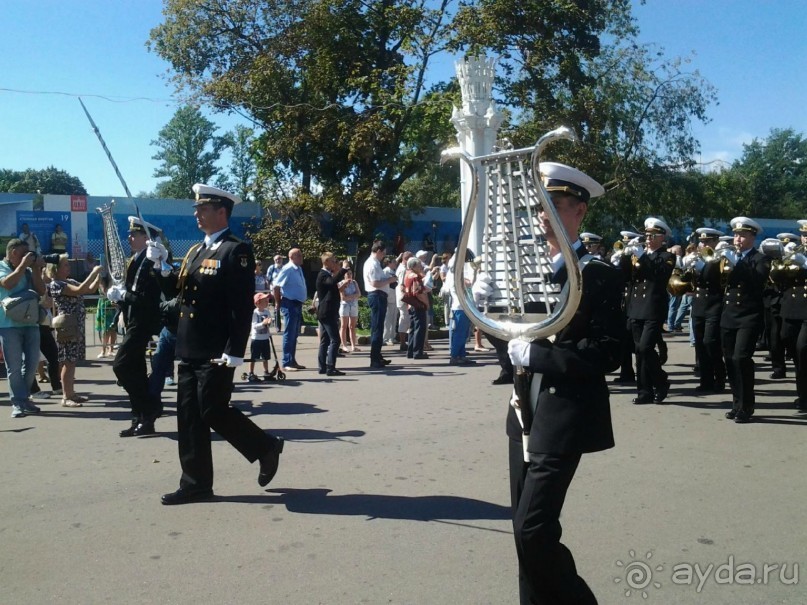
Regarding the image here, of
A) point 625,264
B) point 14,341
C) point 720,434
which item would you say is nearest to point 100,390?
point 14,341

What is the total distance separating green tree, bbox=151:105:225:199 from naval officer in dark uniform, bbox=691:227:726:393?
73952 mm

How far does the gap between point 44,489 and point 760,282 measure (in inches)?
268

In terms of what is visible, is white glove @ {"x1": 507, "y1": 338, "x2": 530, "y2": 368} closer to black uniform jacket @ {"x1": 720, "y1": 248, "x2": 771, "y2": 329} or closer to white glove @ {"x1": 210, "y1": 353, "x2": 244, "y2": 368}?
white glove @ {"x1": 210, "y1": 353, "x2": 244, "y2": 368}

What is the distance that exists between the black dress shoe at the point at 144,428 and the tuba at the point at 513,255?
5096 millimetres

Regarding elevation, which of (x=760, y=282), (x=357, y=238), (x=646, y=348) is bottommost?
(x=646, y=348)

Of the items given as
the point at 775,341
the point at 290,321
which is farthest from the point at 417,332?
the point at 775,341

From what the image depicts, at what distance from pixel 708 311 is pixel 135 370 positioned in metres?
6.22

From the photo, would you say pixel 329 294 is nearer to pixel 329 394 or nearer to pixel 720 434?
pixel 329 394

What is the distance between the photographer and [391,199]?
30.0 metres

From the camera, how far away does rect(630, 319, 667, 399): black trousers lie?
30.2 feet

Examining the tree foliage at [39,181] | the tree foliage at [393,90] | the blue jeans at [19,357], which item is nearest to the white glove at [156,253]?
the blue jeans at [19,357]

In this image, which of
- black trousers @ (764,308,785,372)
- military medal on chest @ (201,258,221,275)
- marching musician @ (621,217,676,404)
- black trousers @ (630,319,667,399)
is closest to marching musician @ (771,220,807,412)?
marching musician @ (621,217,676,404)

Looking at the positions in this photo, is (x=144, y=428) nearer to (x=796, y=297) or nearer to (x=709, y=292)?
(x=709, y=292)

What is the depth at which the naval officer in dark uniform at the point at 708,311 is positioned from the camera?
30.1ft
